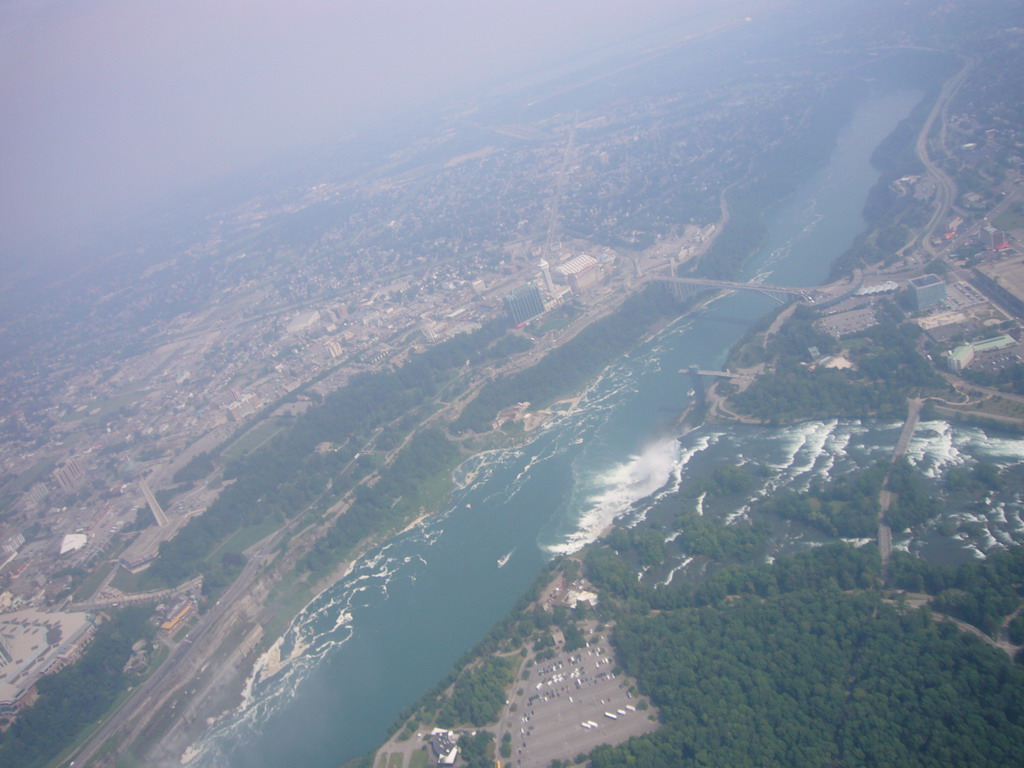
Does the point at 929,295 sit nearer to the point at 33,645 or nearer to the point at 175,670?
the point at 175,670

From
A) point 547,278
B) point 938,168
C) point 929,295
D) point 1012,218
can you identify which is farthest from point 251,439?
point 938,168

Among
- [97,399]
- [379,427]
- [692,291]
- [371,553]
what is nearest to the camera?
[371,553]

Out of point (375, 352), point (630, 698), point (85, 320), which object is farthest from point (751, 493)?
point (85, 320)

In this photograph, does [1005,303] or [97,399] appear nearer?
[1005,303]

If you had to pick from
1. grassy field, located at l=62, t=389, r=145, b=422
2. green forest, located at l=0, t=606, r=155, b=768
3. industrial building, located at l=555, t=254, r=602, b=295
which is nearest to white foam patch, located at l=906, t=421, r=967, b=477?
industrial building, located at l=555, t=254, r=602, b=295

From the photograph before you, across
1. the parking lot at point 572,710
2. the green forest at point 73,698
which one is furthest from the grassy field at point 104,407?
the parking lot at point 572,710

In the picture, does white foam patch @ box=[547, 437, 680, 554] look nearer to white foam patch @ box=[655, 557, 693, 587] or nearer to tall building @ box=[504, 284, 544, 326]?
white foam patch @ box=[655, 557, 693, 587]

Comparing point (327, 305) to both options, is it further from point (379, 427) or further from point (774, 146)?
point (774, 146)

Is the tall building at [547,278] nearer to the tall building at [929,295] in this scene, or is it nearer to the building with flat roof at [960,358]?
the tall building at [929,295]
